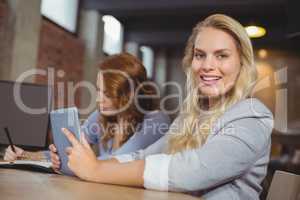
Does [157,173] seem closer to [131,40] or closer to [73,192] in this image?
[73,192]

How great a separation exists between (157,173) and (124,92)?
3.49ft

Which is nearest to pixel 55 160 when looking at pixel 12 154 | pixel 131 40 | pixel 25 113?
pixel 12 154

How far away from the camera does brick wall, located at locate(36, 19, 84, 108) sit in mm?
4551

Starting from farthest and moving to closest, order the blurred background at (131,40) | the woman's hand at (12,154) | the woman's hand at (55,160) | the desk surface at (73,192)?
the blurred background at (131,40)
the woman's hand at (12,154)
the woman's hand at (55,160)
the desk surface at (73,192)

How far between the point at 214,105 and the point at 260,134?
0.80ft

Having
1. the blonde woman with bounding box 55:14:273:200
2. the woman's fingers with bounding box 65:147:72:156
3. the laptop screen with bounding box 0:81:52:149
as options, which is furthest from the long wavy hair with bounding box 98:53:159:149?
the woman's fingers with bounding box 65:147:72:156

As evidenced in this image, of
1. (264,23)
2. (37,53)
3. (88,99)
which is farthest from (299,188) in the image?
(264,23)

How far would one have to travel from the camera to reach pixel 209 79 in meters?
1.23

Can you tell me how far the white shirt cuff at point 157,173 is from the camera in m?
0.94

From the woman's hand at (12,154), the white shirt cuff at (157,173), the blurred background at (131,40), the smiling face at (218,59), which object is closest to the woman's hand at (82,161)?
the white shirt cuff at (157,173)

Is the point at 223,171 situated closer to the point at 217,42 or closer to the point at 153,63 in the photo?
the point at 217,42

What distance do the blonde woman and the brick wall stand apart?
3375mm

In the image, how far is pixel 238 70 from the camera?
1196 millimetres

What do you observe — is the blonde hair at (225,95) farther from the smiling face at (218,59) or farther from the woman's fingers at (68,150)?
the woman's fingers at (68,150)
